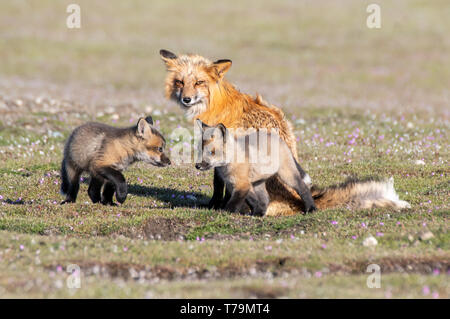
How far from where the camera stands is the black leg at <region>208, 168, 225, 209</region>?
12.2 metres

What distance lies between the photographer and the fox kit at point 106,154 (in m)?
12.1

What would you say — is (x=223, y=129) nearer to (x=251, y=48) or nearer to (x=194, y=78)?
(x=194, y=78)

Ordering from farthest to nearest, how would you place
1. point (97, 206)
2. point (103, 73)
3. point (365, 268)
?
point (103, 73)
point (97, 206)
point (365, 268)

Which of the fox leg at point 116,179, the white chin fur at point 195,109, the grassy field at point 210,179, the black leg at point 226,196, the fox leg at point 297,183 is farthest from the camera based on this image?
the white chin fur at point 195,109

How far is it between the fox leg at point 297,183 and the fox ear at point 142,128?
287 centimetres

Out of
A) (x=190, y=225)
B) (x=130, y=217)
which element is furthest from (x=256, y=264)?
(x=130, y=217)

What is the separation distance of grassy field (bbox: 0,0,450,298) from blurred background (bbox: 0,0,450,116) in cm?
21

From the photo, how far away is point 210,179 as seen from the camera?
15.0 metres

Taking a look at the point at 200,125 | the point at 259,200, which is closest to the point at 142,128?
the point at 200,125

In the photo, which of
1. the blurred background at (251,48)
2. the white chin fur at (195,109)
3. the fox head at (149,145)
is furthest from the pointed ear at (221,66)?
the blurred background at (251,48)

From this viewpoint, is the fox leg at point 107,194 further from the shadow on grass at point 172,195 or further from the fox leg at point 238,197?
the fox leg at point 238,197

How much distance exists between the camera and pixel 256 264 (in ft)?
28.8
